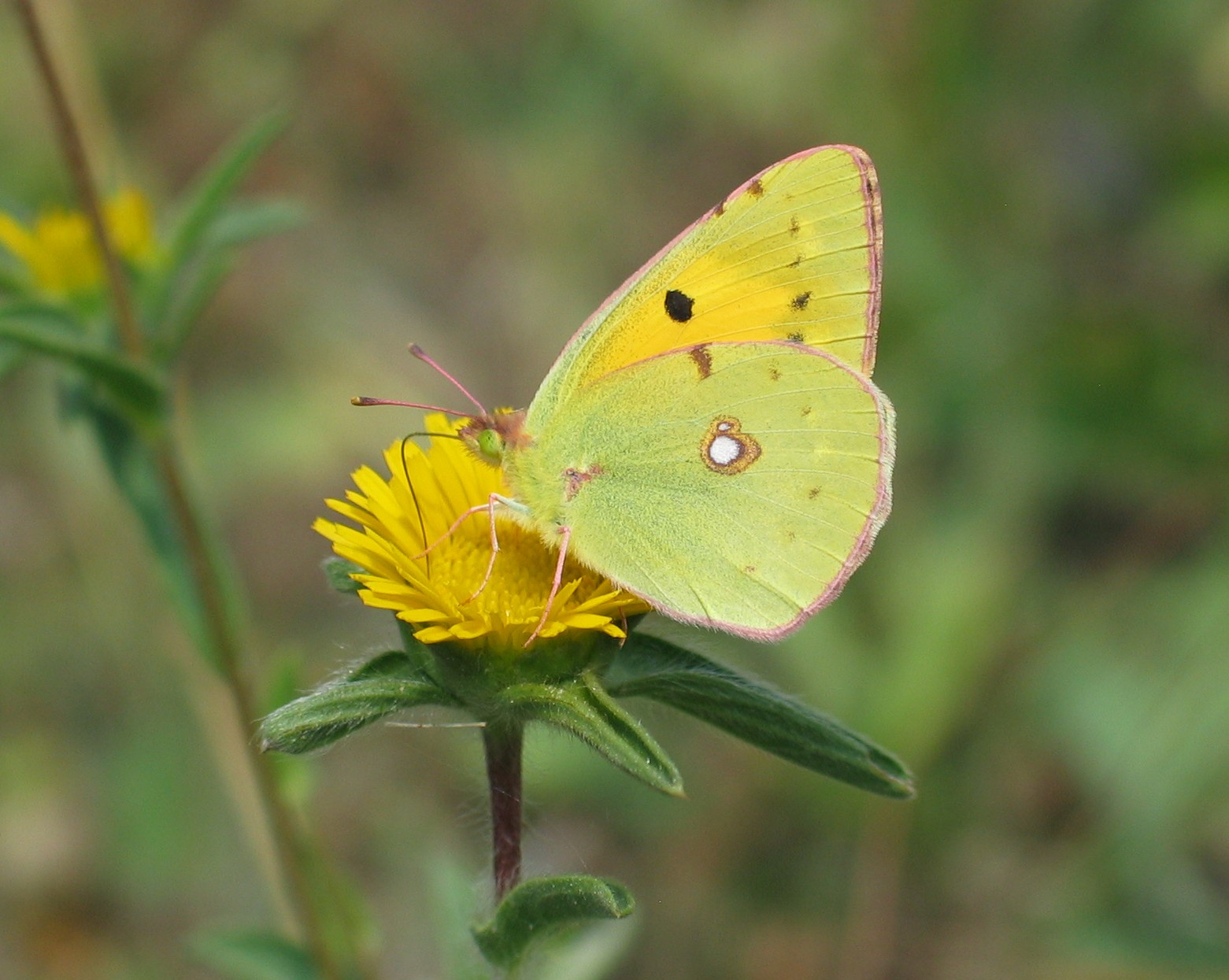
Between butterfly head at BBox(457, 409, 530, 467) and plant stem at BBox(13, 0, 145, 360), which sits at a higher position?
plant stem at BBox(13, 0, 145, 360)

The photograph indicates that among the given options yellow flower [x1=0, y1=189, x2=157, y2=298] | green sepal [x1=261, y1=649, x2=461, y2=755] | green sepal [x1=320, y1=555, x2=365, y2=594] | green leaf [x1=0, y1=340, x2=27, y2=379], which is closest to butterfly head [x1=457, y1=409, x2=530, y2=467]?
green sepal [x1=320, y1=555, x2=365, y2=594]

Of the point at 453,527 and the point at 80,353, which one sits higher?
the point at 80,353

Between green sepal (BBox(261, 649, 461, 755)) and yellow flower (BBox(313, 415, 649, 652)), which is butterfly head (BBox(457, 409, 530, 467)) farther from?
green sepal (BBox(261, 649, 461, 755))

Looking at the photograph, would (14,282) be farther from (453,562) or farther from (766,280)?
(766,280)

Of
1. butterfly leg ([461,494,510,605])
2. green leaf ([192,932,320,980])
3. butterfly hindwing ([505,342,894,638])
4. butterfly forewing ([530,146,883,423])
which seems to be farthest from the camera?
green leaf ([192,932,320,980])

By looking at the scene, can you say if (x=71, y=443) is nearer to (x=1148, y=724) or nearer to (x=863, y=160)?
(x=863, y=160)

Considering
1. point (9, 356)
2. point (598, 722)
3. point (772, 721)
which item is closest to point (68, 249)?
point (9, 356)

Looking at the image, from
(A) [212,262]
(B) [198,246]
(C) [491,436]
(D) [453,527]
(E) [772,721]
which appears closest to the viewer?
(E) [772,721]
